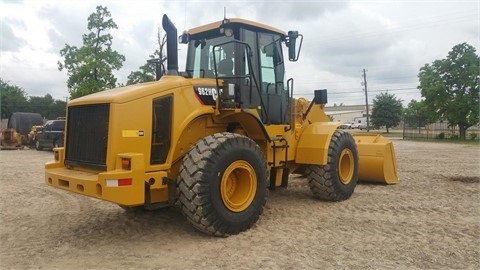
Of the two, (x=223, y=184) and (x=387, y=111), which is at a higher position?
(x=387, y=111)

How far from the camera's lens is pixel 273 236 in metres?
5.21

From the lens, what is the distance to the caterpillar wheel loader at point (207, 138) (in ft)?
15.9

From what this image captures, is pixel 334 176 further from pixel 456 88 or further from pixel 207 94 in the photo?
pixel 456 88

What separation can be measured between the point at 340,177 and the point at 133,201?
414 centimetres

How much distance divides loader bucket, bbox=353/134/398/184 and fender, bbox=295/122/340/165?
2.06 meters

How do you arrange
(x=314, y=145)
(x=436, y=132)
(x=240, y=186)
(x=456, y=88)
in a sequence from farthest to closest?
(x=436, y=132)
(x=456, y=88)
(x=314, y=145)
(x=240, y=186)

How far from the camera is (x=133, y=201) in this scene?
15.1 ft

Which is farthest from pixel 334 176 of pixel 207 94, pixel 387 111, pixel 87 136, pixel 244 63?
pixel 387 111

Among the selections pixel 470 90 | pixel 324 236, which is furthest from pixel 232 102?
pixel 470 90

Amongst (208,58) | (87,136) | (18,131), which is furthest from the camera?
(18,131)

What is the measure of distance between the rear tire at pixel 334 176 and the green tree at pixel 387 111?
53.0 m

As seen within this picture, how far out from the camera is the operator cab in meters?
5.99

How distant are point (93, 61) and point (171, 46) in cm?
1963

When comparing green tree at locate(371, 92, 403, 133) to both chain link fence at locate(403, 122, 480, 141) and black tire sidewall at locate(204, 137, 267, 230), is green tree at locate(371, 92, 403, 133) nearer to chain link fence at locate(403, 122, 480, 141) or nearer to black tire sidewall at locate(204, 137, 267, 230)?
chain link fence at locate(403, 122, 480, 141)
